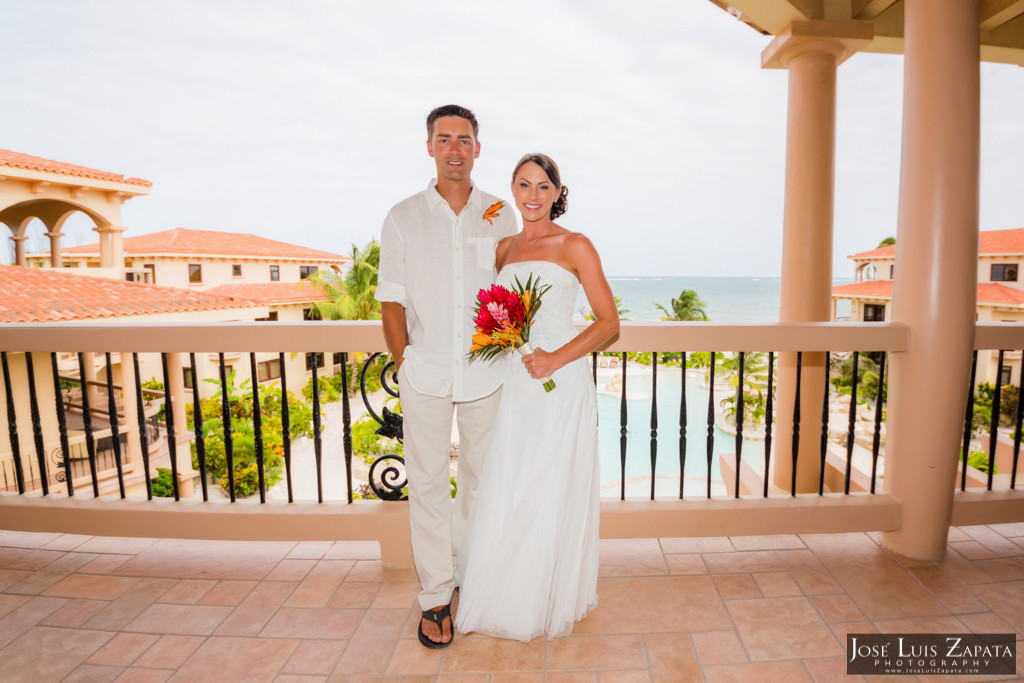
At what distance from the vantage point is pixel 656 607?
233 centimetres

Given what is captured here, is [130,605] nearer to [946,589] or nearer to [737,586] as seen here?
[737,586]

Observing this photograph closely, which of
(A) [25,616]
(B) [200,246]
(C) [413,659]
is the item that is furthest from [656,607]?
(B) [200,246]

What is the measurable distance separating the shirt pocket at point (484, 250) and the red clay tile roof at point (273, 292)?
23.8m

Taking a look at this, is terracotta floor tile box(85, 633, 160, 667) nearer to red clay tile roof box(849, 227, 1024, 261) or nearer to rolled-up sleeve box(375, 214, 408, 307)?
rolled-up sleeve box(375, 214, 408, 307)

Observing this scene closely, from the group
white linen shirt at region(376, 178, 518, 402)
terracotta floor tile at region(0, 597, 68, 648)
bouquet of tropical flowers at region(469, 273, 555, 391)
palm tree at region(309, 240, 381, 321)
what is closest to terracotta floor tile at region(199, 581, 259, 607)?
terracotta floor tile at region(0, 597, 68, 648)

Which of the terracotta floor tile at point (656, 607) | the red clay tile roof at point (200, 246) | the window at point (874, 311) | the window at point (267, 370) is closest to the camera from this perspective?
the terracotta floor tile at point (656, 607)

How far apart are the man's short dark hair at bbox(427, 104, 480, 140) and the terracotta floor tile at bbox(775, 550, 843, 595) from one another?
2.48 m

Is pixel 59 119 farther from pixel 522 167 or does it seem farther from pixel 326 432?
pixel 522 167

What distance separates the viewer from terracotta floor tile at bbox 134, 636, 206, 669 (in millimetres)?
2014

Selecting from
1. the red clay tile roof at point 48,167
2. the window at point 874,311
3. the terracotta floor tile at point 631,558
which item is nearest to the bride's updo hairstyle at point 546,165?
the terracotta floor tile at point 631,558

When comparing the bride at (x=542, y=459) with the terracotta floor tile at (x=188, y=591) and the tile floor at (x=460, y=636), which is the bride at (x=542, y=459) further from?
the terracotta floor tile at (x=188, y=591)

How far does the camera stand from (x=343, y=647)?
2098 mm

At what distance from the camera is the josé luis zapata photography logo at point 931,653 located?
1.95 metres

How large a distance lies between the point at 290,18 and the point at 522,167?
70.6 meters
